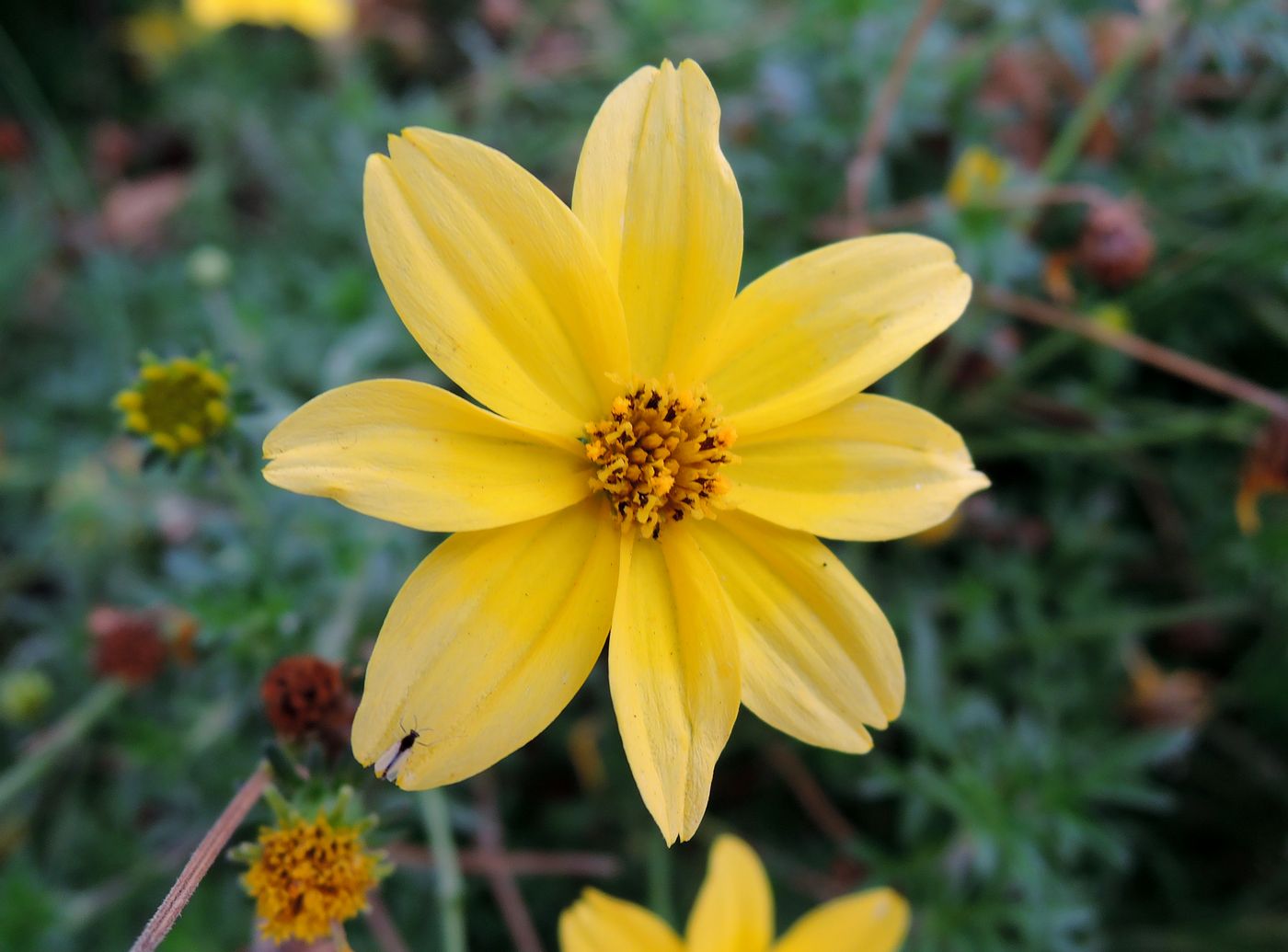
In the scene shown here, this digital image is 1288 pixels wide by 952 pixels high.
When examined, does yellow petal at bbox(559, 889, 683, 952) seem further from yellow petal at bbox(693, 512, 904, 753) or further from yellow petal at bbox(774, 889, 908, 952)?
yellow petal at bbox(693, 512, 904, 753)

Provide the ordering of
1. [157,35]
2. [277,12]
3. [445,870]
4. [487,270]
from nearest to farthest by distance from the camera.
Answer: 1. [487,270]
2. [445,870]
3. [277,12]
4. [157,35]

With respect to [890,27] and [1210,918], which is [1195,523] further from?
[890,27]

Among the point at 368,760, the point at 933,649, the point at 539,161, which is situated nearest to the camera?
the point at 368,760

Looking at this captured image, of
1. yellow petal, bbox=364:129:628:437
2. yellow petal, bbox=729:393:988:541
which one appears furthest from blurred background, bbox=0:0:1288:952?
yellow petal, bbox=729:393:988:541

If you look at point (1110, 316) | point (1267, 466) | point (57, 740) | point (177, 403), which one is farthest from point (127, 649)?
point (1267, 466)

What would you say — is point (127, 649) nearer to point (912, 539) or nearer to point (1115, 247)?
point (912, 539)

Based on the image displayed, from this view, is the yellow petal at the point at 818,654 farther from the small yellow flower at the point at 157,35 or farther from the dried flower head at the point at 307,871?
the small yellow flower at the point at 157,35

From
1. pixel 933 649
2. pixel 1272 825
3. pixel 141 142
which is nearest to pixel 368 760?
pixel 933 649
